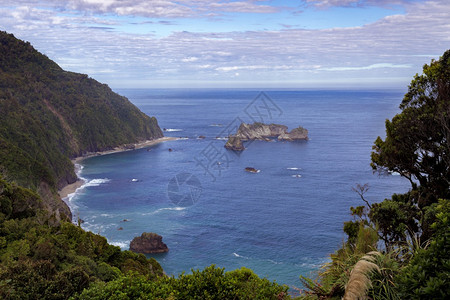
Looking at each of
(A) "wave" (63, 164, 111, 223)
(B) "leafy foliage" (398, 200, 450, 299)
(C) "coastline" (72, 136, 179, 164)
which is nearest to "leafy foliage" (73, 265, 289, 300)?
(B) "leafy foliage" (398, 200, 450, 299)

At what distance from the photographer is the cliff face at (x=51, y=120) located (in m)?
65.5

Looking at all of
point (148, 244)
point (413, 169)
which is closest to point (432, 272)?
point (413, 169)

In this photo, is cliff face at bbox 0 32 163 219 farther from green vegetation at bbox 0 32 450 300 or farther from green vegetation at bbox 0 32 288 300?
green vegetation at bbox 0 32 450 300

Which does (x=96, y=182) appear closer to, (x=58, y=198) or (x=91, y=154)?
(x=58, y=198)

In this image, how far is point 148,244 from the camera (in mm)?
49250

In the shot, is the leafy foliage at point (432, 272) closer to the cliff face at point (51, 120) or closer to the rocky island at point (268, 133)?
the cliff face at point (51, 120)

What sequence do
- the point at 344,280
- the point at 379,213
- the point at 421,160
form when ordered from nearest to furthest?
the point at 344,280 → the point at 379,213 → the point at 421,160

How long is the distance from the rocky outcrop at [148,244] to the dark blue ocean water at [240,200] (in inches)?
41.5

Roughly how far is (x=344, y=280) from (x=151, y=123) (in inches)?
5615

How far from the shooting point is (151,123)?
14612 cm

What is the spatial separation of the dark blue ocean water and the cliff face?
277 inches

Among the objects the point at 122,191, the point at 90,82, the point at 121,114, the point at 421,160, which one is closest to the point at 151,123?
the point at 121,114

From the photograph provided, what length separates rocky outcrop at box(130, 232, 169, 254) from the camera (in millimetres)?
49000

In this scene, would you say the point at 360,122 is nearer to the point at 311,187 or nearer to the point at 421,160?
the point at 311,187
